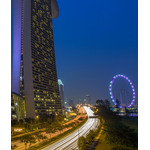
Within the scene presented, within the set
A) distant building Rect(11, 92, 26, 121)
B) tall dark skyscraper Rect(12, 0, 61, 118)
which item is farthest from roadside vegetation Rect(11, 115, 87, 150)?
tall dark skyscraper Rect(12, 0, 61, 118)

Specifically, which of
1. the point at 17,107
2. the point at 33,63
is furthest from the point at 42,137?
the point at 33,63

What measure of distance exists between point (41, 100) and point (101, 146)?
69.2m

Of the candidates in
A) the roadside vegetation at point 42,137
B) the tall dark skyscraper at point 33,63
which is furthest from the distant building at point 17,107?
the roadside vegetation at point 42,137

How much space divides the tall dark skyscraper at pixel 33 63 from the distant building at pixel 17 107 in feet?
11.4

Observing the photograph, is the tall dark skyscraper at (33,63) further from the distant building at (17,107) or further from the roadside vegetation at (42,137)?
the roadside vegetation at (42,137)

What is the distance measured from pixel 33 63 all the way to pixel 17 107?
106ft

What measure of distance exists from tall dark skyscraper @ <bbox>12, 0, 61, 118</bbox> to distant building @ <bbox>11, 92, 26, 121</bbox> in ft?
11.4

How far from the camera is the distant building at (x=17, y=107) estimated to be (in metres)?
73.0

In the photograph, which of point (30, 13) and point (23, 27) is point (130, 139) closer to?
point (23, 27)

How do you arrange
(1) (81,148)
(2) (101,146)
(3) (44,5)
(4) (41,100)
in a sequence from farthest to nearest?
(3) (44,5), (4) (41,100), (2) (101,146), (1) (81,148)
